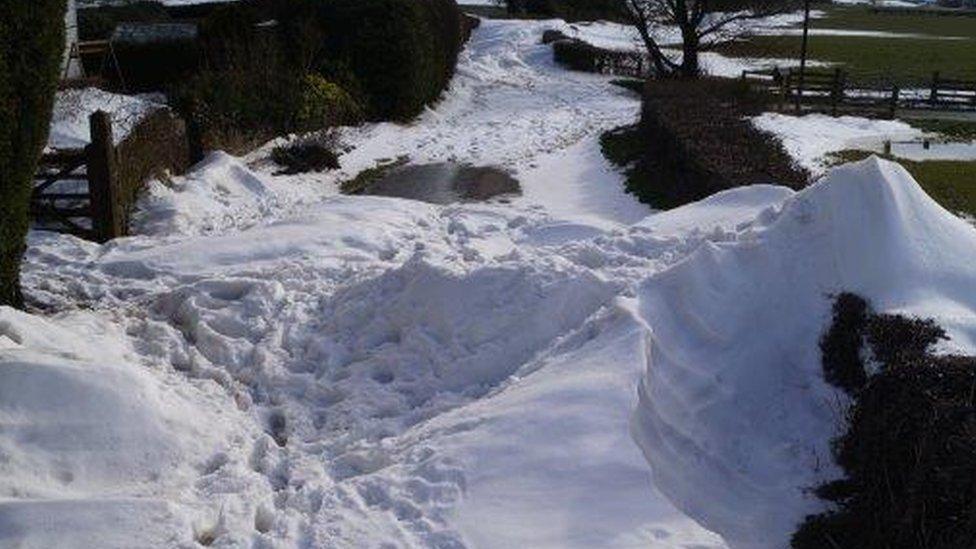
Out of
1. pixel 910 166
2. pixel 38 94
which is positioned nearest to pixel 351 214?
pixel 38 94

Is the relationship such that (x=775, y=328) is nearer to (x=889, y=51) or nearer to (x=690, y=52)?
(x=690, y=52)

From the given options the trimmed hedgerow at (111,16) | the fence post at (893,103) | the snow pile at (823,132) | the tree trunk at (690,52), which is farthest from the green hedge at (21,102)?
the tree trunk at (690,52)

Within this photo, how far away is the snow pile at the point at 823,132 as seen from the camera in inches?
803

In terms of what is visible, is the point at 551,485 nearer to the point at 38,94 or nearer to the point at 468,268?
the point at 468,268

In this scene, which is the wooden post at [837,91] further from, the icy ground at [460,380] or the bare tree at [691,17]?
the icy ground at [460,380]

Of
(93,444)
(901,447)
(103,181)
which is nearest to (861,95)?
(103,181)

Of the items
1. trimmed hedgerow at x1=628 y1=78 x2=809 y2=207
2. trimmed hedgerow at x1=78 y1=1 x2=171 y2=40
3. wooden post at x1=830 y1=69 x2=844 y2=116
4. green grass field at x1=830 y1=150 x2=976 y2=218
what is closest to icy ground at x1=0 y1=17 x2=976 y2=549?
trimmed hedgerow at x1=628 y1=78 x2=809 y2=207

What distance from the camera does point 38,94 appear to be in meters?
8.45

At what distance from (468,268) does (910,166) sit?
504 inches

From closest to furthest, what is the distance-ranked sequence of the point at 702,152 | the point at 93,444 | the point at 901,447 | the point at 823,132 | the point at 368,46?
1. the point at 901,447
2. the point at 93,444
3. the point at 702,152
4. the point at 368,46
5. the point at 823,132

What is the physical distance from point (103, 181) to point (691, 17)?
28.3m

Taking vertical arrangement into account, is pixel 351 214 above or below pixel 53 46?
below

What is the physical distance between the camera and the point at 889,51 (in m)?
48.4

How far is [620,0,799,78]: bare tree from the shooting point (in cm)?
3578
